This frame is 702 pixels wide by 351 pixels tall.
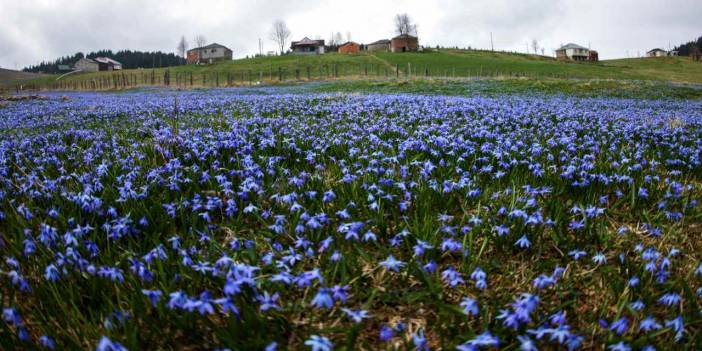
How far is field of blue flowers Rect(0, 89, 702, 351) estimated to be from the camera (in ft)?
6.40

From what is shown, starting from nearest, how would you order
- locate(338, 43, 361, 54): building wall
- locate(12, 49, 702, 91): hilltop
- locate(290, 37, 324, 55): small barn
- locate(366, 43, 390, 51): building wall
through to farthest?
1. locate(12, 49, 702, 91): hilltop
2. locate(338, 43, 361, 54): building wall
3. locate(290, 37, 324, 55): small barn
4. locate(366, 43, 390, 51): building wall

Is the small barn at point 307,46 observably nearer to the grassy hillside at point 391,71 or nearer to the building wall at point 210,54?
the building wall at point 210,54

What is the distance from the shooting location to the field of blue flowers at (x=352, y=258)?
1951 millimetres

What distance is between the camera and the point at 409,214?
10.8ft

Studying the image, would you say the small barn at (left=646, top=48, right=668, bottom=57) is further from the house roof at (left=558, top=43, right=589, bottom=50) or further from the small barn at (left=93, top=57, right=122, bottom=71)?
the small barn at (left=93, top=57, right=122, bottom=71)

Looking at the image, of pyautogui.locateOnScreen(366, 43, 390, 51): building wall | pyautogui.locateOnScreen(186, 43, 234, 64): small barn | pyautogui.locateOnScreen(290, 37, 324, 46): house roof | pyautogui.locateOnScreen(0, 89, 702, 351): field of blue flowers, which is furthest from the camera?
pyautogui.locateOnScreen(186, 43, 234, 64): small barn

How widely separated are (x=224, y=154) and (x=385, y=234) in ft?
9.97

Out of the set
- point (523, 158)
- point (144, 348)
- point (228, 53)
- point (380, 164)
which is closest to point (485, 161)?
point (523, 158)

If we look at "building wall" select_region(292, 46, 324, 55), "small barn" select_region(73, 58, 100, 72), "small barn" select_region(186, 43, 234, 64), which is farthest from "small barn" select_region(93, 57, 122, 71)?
"building wall" select_region(292, 46, 324, 55)

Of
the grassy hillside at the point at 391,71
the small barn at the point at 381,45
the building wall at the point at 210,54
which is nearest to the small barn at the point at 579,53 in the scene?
the grassy hillside at the point at 391,71

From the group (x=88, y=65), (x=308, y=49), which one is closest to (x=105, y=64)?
(x=88, y=65)

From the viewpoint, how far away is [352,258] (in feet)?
8.63

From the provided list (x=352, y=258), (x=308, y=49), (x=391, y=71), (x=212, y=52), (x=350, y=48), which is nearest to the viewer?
(x=352, y=258)

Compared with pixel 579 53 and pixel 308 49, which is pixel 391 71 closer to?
pixel 308 49
